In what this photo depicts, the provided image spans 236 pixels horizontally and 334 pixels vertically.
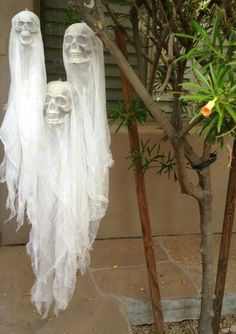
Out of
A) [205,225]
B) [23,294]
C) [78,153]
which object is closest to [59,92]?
[78,153]

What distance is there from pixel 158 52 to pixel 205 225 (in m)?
0.85

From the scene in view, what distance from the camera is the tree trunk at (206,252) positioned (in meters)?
1.92

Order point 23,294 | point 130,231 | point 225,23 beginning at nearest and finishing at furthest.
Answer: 1. point 225,23
2. point 23,294
3. point 130,231

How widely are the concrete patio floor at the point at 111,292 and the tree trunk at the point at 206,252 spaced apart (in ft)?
1.59

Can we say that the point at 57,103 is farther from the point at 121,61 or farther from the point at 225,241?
the point at 225,241

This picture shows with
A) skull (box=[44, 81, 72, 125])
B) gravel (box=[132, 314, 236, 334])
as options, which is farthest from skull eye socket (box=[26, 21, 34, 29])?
gravel (box=[132, 314, 236, 334])

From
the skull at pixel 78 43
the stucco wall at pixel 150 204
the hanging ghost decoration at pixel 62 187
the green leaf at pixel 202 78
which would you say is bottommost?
the stucco wall at pixel 150 204

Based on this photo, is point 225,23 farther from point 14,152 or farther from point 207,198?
point 14,152

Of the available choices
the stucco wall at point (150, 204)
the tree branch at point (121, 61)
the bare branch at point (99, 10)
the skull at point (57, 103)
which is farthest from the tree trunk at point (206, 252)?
the stucco wall at point (150, 204)

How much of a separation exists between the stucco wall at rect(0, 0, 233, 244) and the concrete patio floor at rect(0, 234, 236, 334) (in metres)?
0.18

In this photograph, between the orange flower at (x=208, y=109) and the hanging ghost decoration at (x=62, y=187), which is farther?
the hanging ghost decoration at (x=62, y=187)

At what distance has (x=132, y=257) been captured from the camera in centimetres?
331

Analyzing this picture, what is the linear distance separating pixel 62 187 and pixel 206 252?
79 centimetres

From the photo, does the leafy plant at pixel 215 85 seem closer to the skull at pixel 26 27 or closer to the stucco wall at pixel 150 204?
the skull at pixel 26 27
